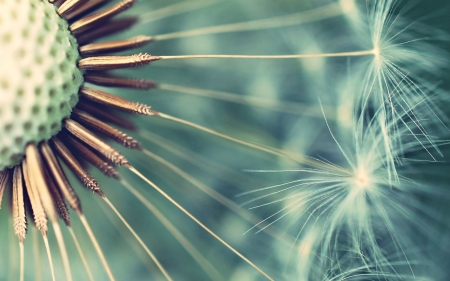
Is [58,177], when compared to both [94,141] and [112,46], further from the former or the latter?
[112,46]

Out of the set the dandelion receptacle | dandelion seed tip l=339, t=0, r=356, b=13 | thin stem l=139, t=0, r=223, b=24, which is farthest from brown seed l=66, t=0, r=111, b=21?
dandelion seed tip l=339, t=0, r=356, b=13

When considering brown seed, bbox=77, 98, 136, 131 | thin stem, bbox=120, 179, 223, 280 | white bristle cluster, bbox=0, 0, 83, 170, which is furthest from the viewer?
thin stem, bbox=120, 179, 223, 280

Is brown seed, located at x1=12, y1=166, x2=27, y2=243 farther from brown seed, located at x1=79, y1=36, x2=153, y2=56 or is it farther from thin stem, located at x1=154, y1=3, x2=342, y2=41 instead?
thin stem, located at x1=154, y1=3, x2=342, y2=41

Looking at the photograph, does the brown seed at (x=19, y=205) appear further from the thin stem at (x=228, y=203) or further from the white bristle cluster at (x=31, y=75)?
the thin stem at (x=228, y=203)

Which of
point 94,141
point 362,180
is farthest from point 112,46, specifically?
point 362,180

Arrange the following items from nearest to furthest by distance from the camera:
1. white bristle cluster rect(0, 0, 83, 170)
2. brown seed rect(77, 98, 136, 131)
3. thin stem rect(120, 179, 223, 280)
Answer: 1. white bristle cluster rect(0, 0, 83, 170)
2. brown seed rect(77, 98, 136, 131)
3. thin stem rect(120, 179, 223, 280)

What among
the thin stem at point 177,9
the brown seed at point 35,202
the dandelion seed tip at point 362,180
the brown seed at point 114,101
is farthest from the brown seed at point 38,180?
the dandelion seed tip at point 362,180
